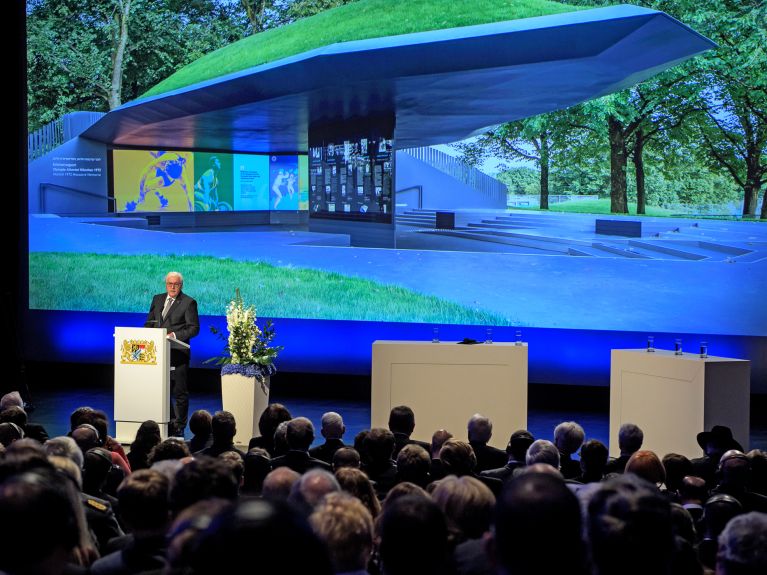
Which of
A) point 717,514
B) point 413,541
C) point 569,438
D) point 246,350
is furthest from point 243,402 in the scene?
point 413,541

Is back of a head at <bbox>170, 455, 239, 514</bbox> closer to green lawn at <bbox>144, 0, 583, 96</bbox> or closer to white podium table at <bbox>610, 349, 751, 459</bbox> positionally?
white podium table at <bbox>610, 349, 751, 459</bbox>

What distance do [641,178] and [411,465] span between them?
6590mm

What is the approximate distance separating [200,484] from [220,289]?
27.7 ft

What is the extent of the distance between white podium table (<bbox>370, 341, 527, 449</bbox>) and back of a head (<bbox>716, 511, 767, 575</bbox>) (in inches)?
210

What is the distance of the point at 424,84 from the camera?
985 cm

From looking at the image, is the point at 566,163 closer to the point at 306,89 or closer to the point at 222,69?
the point at 306,89

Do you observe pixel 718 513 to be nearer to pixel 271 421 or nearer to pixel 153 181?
pixel 271 421

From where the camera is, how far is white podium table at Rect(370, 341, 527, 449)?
752cm

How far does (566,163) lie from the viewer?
10.0 m

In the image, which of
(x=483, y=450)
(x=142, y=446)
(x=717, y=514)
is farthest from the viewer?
(x=483, y=450)

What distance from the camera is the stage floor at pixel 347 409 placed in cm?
882

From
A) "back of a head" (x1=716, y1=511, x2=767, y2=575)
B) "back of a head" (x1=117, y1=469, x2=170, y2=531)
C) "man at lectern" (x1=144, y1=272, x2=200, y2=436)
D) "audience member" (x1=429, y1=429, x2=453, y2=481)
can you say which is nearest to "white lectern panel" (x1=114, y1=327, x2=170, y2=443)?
"man at lectern" (x1=144, y1=272, x2=200, y2=436)

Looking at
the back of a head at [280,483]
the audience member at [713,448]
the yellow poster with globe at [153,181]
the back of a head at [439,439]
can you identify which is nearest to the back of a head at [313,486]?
the back of a head at [280,483]

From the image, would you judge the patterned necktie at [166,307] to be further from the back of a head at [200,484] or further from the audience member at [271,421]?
the back of a head at [200,484]
